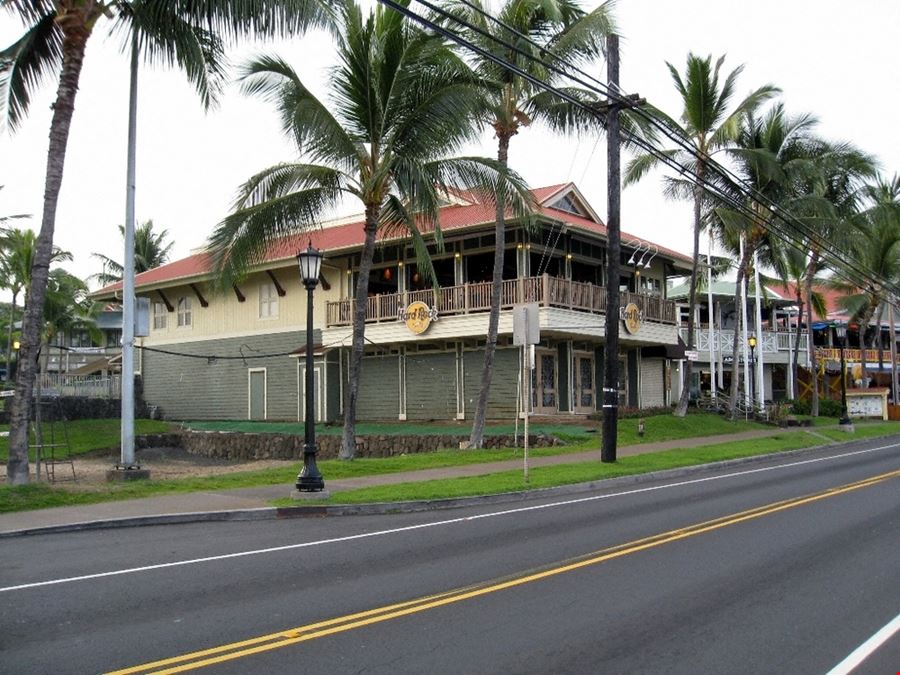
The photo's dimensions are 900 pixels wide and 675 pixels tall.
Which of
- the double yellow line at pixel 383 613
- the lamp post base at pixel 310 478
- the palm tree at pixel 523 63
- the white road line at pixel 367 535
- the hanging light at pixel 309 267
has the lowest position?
the white road line at pixel 367 535

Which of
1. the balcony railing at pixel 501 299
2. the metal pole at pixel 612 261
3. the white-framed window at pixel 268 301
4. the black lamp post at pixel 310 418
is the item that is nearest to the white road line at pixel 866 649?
the black lamp post at pixel 310 418

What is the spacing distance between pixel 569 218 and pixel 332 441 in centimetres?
1104

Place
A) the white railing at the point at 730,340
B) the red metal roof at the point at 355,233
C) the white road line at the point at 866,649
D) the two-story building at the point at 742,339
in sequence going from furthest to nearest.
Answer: the two-story building at the point at 742,339, the white railing at the point at 730,340, the red metal roof at the point at 355,233, the white road line at the point at 866,649

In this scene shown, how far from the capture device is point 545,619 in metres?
6.63

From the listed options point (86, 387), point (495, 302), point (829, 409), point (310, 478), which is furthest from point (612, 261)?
point (86, 387)

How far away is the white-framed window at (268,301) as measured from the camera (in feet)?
115

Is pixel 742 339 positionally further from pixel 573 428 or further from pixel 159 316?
pixel 159 316

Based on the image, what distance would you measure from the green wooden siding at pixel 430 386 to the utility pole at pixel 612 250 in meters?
11.1

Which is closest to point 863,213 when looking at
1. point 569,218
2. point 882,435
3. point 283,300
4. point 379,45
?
point 882,435

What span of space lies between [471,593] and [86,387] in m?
36.9

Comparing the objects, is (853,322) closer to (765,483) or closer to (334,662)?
(765,483)

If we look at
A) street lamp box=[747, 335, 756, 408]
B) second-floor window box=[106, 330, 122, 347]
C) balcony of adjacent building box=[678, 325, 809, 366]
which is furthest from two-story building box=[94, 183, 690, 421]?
second-floor window box=[106, 330, 122, 347]

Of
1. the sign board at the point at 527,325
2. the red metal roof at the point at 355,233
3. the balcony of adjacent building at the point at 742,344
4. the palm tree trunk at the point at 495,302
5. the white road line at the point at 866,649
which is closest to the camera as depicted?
the white road line at the point at 866,649

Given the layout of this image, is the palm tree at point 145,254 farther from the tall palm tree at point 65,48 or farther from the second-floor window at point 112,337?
the tall palm tree at point 65,48
